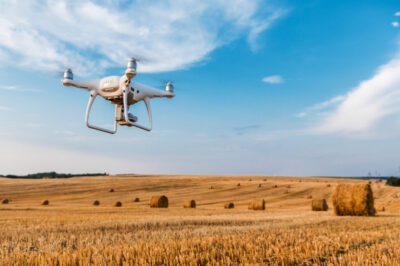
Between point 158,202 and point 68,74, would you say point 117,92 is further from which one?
point 158,202

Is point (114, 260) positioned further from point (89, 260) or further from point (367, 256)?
point (367, 256)

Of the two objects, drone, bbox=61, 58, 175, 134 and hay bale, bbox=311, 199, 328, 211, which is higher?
drone, bbox=61, 58, 175, 134

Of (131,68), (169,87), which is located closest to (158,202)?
(169,87)

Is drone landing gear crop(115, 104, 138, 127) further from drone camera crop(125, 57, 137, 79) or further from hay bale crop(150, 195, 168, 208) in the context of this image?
hay bale crop(150, 195, 168, 208)

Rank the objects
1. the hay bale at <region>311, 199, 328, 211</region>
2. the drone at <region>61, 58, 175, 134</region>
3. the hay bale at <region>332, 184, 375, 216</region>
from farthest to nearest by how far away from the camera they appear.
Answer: the hay bale at <region>311, 199, 328, 211</region>, the hay bale at <region>332, 184, 375, 216</region>, the drone at <region>61, 58, 175, 134</region>

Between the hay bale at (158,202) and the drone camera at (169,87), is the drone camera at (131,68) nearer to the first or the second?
the drone camera at (169,87)

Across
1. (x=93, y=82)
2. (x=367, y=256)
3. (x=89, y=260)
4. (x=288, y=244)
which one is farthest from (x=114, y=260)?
(x=93, y=82)

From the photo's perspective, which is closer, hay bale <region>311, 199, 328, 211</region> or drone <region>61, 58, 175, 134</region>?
drone <region>61, 58, 175, 134</region>

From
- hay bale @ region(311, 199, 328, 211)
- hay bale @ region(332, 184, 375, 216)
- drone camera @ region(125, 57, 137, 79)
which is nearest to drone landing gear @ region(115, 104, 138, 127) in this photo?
drone camera @ region(125, 57, 137, 79)
